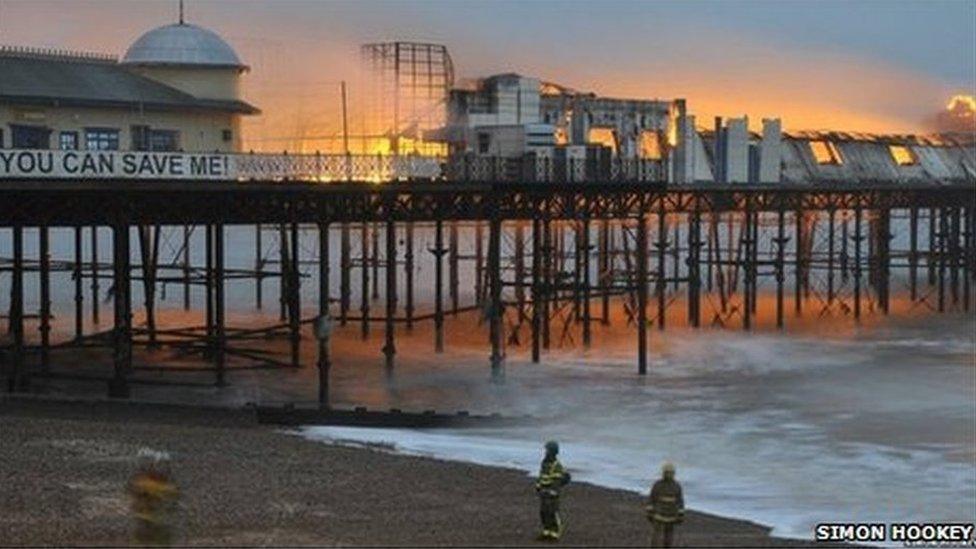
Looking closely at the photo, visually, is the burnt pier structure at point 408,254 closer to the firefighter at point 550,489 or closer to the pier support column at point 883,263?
the pier support column at point 883,263

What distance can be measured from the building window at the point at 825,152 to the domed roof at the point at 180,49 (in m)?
33.8

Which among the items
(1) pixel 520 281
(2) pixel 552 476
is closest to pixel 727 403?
(1) pixel 520 281

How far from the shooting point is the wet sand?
18969 millimetres

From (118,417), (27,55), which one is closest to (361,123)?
(27,55)

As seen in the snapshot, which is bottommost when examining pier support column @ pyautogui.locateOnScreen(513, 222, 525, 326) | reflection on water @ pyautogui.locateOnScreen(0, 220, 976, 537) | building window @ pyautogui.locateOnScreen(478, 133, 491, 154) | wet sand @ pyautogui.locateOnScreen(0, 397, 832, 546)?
reflection on water @ pyautogui.locateOnScreen(0, 220, 976, 537)

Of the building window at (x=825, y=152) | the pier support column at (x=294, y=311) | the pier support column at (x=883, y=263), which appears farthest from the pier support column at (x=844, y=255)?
the pier support column at (x=294, y=311)

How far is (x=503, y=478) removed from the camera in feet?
79.5

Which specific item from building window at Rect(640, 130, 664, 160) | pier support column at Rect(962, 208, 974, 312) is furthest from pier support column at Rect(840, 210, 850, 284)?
building window at Rect(640, 130, 664, 160)

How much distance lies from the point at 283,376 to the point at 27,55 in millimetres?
9745

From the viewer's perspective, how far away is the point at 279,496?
70.8 ft

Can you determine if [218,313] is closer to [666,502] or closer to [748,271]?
[666,502]

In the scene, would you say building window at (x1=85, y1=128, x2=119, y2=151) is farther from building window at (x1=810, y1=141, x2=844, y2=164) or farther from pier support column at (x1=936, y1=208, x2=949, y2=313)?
building window at (x1=810, y1=141, x2=844, y2=164)

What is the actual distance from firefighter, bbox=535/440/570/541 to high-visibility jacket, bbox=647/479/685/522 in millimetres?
1673

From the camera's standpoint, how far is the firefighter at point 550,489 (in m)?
18.4
